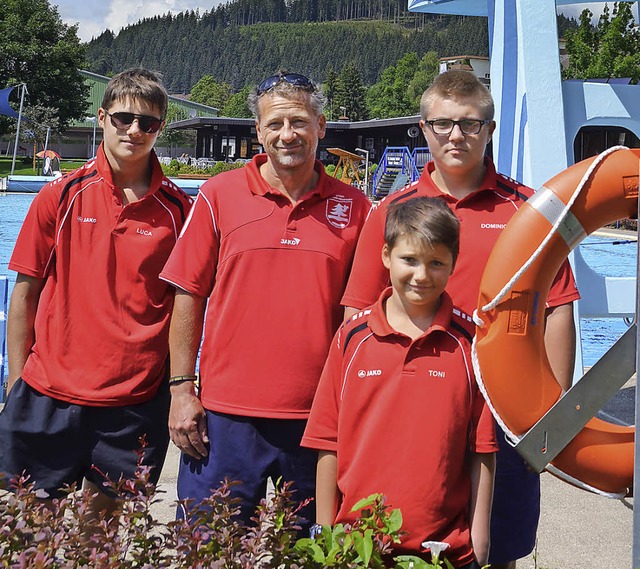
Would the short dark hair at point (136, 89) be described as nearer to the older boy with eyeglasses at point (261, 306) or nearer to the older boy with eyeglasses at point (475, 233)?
the older boy with eyeglasses at point (261, 306)

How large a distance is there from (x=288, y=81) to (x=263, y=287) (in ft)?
2.05

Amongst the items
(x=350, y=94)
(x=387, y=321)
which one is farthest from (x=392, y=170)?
(x=350, y=94)

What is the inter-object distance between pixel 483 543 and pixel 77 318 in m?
1.42

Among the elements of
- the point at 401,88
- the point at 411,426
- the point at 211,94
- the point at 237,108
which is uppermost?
the point at 211,94

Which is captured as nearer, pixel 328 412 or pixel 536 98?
pixel 328 412

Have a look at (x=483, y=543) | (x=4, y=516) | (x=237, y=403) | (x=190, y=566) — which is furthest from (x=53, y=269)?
(x=483, y=543)

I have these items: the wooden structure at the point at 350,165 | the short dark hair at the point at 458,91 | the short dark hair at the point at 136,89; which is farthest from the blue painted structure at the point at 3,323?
the wooden structure at the point at 350,165

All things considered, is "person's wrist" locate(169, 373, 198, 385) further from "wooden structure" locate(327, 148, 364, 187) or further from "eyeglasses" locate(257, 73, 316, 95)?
"wooden structure" locate(327, 148, 364, 187)

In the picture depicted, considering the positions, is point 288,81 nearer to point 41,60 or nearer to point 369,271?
point 369,271

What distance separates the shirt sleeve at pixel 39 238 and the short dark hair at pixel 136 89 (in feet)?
1.18

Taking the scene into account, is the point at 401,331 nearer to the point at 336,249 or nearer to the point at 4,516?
the point at 336,249

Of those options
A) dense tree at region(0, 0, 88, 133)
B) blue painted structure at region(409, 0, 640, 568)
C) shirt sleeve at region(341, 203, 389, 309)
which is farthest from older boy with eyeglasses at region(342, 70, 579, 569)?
dense tree at region(0, 0, 88, 133)

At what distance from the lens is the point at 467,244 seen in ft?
7.79

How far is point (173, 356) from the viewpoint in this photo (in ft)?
8.20
